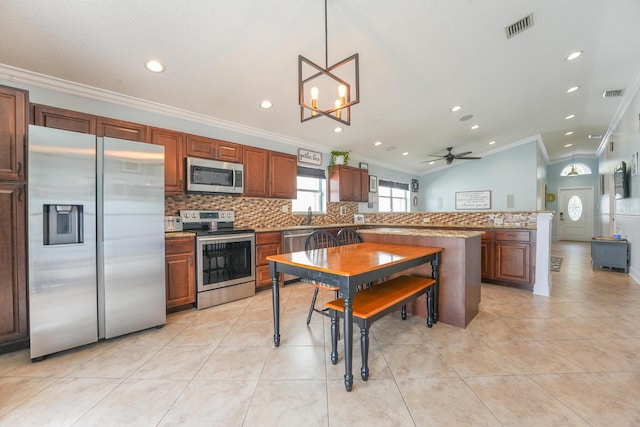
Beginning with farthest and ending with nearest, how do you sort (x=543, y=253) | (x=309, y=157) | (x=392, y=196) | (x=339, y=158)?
(x=392, y=196) → (x=339, y=158) → (x=309, y=157) → (x=543, y=253)

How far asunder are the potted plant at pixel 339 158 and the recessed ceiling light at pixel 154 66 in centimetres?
341

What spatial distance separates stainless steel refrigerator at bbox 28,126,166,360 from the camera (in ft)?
6.49

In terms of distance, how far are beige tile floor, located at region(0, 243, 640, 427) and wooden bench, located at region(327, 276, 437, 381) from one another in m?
0.17

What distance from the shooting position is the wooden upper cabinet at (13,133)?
6.61ft

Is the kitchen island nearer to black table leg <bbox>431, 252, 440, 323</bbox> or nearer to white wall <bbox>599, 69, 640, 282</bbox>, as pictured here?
black table leg <bbox>431, 252, 440, 323</bbox>

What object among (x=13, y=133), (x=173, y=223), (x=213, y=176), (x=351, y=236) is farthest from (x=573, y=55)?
(x=13, y=133)

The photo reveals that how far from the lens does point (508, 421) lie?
1.37 meters

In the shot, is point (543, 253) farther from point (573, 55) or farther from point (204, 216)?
point (204, 216)

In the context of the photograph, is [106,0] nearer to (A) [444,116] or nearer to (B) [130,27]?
(B) [130,27]

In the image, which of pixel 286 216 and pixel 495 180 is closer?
pixel 286 216

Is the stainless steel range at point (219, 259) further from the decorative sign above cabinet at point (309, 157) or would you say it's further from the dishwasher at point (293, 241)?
the decorative sign above cabinet at point (309, 157)

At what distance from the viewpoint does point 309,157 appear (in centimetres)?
511

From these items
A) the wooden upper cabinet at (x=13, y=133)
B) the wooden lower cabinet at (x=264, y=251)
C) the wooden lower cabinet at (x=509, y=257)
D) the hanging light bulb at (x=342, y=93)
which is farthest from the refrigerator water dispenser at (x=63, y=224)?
the wooden lower cabinet at (x=509, y=257)

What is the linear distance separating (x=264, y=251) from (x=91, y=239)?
76.2 inches
